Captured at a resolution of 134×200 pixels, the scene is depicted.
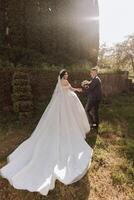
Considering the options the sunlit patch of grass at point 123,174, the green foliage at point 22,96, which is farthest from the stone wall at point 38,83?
the sunlit patch of grass at point 123,174

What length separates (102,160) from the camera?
856 cm

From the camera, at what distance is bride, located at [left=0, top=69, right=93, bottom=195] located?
6562mm

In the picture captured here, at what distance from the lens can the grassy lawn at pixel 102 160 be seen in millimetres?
6750

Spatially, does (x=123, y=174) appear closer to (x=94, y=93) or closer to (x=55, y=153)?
(x=55, y=153)

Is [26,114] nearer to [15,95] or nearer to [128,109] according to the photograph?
[15,95]

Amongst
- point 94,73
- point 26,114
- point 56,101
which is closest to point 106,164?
point 56,101

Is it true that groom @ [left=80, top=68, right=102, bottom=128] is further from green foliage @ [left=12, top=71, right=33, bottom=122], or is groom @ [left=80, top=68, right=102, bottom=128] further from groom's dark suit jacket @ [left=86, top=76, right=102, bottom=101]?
green foliage @ [left=12, top=71, right=33, bottom=122]

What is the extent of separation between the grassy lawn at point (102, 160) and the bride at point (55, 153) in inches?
14.1

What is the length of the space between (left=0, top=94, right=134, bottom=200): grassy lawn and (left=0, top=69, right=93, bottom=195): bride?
359 millimetres

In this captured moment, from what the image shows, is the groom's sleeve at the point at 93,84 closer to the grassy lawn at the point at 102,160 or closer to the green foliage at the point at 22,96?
the grassy lawn at the point at 102,160

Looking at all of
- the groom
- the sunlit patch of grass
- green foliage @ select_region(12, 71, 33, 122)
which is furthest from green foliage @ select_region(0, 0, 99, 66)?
the sunlit patch of grass

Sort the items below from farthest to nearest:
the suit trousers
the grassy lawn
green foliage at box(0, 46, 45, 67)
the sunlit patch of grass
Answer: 1. green foliage at box(0, 46, 45, 67)
2. the suit trousers
3. the sunlit patch of grass
4. the grassy lawn

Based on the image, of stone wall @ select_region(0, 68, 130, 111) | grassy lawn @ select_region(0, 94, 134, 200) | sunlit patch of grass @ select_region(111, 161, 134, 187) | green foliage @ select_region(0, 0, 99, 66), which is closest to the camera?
grassy lawn @ select_region(0, 94, 134, 200)

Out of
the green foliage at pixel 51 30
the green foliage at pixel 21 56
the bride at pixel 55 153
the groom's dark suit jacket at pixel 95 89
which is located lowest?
the bride at pixel 55 153
